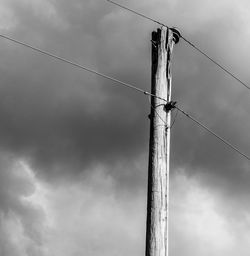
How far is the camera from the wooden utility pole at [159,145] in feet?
22.8

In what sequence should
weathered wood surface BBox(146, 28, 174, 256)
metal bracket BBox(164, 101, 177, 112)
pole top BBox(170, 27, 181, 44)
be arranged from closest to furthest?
weathered wood surface BBox(146, 28, 174, 256), metal bracket BBox(164, 101, 177, 112), pole top BBox(170, 27, 181, 44)

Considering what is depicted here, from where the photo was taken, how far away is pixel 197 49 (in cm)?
1039

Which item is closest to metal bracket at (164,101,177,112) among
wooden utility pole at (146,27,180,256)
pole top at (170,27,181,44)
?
wooden utility pole at (146,27,180,256)

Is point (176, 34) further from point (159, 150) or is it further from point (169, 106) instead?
point (159, 150)

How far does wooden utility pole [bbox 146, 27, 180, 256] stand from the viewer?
6945 mm

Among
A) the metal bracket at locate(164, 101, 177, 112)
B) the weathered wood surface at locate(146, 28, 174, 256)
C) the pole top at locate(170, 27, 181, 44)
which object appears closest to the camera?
the weathered wood surface at locate(146, 28, 174, 256)

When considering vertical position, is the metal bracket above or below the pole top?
below

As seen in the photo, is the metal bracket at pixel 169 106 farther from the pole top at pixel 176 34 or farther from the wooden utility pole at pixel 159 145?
the pole top at pixel 176 34

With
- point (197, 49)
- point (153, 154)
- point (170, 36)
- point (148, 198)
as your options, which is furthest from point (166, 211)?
point (197, 49)

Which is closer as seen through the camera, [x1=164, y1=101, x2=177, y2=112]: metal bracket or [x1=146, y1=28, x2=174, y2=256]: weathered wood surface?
[x1=146, y1=28, x2=174, y2=256]: weathered wood surface

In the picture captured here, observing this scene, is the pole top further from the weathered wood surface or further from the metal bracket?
the metal bracket

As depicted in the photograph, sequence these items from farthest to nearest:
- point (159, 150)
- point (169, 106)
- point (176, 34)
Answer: point (176, 34), point (169, 106), point (159, 150)

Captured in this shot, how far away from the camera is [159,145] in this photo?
Answer: 7.59m

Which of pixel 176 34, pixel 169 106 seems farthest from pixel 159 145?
pixel 176 34
